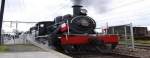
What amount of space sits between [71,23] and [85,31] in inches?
41.3

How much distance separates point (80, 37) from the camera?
14125 millimetres

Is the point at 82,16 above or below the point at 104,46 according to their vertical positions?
above

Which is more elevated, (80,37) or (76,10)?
(76,10)

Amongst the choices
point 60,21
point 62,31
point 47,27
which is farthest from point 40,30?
point 62,31

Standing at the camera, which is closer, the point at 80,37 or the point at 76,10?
the point at 80,37

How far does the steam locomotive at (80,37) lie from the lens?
1394 cm

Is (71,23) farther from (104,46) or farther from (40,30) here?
(40,30)

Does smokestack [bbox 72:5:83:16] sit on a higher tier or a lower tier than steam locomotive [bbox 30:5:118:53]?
higher

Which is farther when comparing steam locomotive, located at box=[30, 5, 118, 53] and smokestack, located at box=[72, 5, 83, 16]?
smokestack, located at box=[72, 5, 83, 16]

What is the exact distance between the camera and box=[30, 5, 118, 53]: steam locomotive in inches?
549

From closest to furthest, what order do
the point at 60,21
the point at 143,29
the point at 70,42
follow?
the point at 70,42 < the point at 60,21 < the point at 143,29

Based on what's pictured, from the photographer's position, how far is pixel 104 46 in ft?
48.1

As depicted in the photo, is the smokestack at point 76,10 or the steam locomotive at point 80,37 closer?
the steam locomotive at point 80,37

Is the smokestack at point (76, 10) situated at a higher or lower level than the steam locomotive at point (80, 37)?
higher
